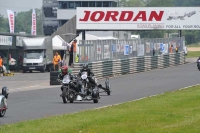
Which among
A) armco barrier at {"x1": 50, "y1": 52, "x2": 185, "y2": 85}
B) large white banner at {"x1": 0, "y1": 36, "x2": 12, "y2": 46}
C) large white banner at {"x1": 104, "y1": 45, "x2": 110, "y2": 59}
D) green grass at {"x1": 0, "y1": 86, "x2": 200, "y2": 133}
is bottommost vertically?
green grass at {"x1": 0, "y1": 86, "x2": 200, "y2": 133}

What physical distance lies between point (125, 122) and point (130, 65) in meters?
30.5

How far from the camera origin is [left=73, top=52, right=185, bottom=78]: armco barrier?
3845 centimetres

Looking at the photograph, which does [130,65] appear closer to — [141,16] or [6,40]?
[6,40]

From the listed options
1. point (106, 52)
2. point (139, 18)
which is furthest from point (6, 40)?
point (139, 18)

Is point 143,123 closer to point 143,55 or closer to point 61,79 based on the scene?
point 61,79

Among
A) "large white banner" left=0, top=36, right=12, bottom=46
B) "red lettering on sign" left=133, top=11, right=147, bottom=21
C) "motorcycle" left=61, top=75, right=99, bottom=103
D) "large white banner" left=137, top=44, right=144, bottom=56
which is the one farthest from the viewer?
"red lettering on sign" left=133, top=11, right=147, bottom=21

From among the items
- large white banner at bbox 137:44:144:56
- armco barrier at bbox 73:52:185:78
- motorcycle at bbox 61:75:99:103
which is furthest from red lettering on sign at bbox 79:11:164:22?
motorcycle at bbox 61:75:99:103

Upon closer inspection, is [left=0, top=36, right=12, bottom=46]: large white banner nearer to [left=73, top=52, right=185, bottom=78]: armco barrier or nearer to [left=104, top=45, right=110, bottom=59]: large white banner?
[left=73, top=52, right=185, bottom=78]: armco barrier

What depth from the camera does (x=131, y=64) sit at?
144 feet

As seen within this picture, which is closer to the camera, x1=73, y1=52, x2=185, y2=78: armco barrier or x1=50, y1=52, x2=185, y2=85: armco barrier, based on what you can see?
x1=50, y1=52, x2=185, y2=85: armco barrier

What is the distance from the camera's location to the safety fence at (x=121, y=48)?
38188 millimetres

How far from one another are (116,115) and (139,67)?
29997 mm

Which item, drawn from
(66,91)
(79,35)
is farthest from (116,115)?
(79,35)

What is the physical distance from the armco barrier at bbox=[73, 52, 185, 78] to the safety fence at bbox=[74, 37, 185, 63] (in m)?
0.38
